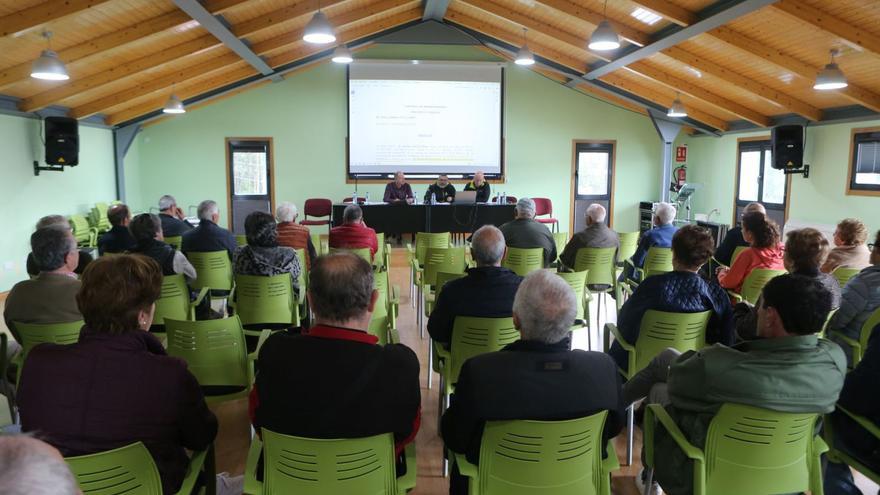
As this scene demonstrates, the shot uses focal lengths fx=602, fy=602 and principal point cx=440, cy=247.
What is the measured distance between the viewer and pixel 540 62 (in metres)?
10.7

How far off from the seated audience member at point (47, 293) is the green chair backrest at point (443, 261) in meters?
2.67

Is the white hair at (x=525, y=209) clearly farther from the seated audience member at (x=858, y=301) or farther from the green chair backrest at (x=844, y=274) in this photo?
the seated audience member at (x=858, y=301)

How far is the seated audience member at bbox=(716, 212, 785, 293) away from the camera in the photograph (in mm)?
4074

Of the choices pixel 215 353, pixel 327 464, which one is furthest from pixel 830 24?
pixel 327 464

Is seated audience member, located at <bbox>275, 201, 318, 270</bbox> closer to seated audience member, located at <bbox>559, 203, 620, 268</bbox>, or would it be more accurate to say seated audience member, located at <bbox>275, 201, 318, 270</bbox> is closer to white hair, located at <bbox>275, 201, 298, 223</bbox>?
white hair, located at <bbox>275, 201, 298, 223</bbox>

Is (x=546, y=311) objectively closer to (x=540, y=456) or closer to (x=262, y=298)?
(x=540, y=456)

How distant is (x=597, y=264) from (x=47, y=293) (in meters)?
3.98

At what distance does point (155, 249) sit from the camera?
3.97 metres

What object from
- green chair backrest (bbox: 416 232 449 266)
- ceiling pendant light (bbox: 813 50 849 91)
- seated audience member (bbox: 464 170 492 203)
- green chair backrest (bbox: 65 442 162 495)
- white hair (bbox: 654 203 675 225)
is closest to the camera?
green chair backrest (bbox: 65 442 162 495)

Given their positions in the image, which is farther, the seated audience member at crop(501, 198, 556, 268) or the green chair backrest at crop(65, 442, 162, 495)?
the seated audience member at crop(501, 198, 556, 268)

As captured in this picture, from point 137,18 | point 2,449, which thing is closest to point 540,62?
point 137,18

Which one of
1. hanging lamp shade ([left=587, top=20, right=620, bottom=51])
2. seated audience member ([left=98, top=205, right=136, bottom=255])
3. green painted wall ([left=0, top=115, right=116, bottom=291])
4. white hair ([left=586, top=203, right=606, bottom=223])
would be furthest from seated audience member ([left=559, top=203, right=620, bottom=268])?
green painted wall ([left=0, top=115, right=116, bottom=291])

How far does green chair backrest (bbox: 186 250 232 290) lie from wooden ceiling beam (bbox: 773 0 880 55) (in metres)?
5.57

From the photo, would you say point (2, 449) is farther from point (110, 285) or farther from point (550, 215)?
point (550, 215)
